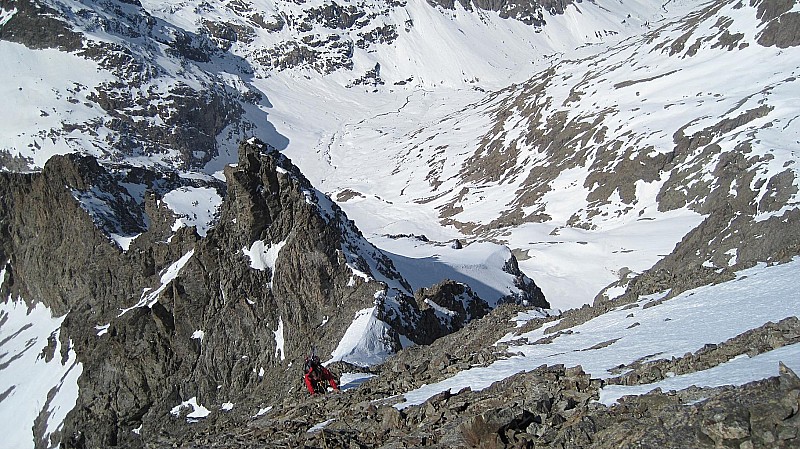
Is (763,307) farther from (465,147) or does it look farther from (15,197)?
(465,147)

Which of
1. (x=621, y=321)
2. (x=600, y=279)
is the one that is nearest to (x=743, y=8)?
(x=600, y=279)

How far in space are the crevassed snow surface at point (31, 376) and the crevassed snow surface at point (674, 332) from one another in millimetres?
44215

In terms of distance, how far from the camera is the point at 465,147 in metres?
136

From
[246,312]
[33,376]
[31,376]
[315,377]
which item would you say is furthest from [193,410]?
[31,376]

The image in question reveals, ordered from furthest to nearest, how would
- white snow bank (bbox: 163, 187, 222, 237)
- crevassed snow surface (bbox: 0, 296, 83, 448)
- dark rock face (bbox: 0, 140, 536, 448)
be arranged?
1. white snow bank (bbox: 163, 187, 222, 237)
2. crevassed snow surface (bbox: 0, 296, 83, 448)
3. dark rock face (bbox: 0, 140, 536, 448)

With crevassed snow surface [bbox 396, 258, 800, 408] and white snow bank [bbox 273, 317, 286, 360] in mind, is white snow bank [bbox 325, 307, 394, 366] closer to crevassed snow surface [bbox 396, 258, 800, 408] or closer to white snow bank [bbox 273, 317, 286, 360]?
white snow bank [bbox 273, 317, 286, 360]

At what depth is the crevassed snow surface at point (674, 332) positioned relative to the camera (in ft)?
41.4

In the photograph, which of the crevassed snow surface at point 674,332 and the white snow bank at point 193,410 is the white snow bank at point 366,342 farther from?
the white snow bank at point 193,410

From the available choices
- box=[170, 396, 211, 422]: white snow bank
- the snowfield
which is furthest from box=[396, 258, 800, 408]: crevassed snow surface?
the snowfield

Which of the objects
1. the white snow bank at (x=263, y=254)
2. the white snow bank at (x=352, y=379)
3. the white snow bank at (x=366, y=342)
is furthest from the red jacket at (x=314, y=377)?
the white snow bank at (x=263, y=254)

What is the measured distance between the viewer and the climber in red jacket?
1822cm

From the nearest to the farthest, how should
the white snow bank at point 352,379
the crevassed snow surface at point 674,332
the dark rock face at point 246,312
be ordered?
the crevassed snow surface at point 674,332 < the white snow bank at point 352,379 < the dark rock face at point 246,312

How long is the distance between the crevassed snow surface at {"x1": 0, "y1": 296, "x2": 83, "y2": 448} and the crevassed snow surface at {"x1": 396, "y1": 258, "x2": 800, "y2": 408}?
4422cm

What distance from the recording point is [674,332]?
47.1 feet
